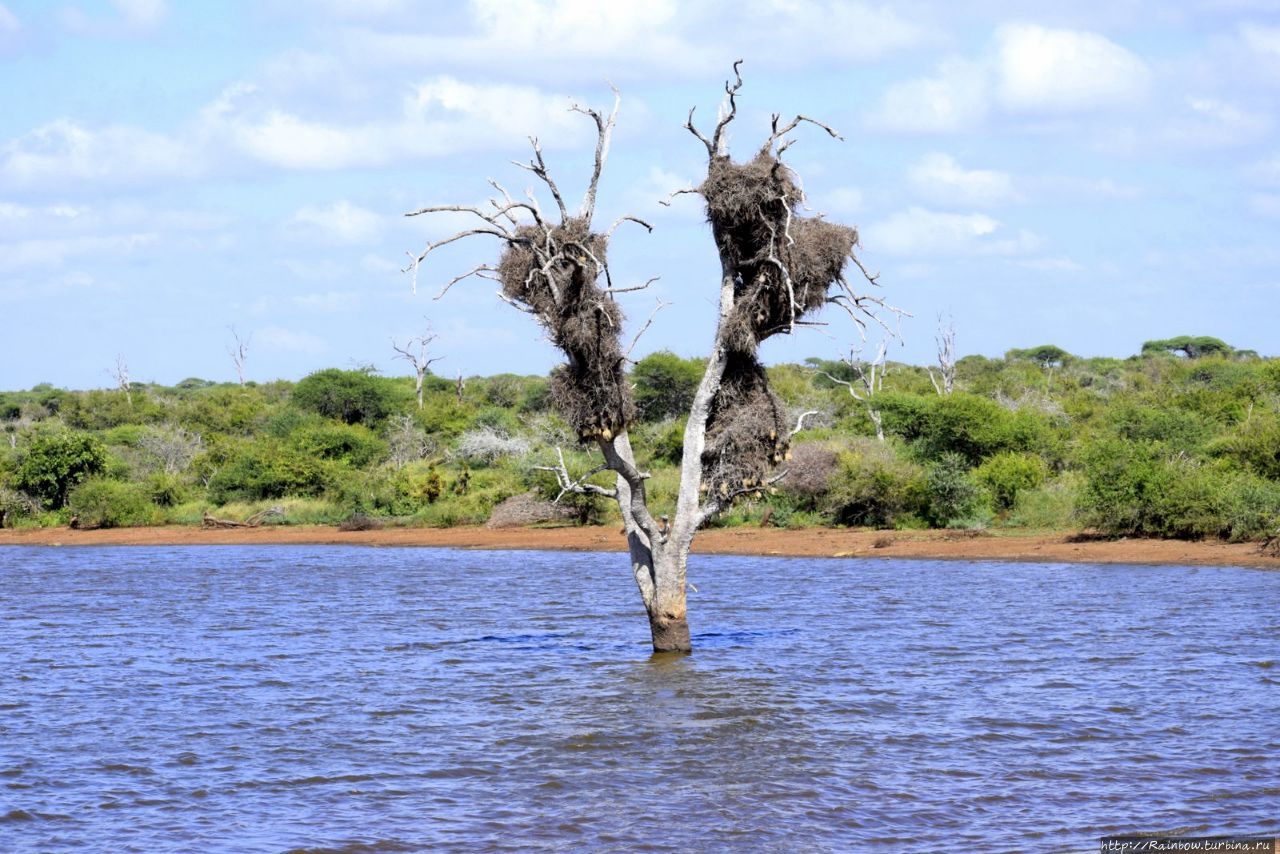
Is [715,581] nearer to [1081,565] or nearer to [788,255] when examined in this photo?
[1081,565]

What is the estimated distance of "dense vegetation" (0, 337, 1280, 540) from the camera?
31797mm

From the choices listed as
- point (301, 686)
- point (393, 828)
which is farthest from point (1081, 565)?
point (393, 828)

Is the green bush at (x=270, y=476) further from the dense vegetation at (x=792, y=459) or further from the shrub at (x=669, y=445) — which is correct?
the shrub at (x=669, y=445)

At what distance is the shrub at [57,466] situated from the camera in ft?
153

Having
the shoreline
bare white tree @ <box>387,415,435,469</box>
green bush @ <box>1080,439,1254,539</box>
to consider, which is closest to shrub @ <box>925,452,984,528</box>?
the shoreline

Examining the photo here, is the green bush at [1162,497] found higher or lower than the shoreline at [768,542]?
higher

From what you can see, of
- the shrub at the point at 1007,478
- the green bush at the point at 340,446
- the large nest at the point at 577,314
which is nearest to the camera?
the large nest at the point at 577,314

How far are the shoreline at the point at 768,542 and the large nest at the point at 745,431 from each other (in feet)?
47.3

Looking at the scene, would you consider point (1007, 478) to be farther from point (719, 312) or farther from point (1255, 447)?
point (719, 312)

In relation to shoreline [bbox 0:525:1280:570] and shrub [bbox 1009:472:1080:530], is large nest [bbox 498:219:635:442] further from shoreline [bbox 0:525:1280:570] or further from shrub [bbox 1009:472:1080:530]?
shrub [bbox 1009:472:1080:530]

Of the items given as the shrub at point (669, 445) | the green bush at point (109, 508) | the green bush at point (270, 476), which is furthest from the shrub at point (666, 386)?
the green bush at point (109, 508)

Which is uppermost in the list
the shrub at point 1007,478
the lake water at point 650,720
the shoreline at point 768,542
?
the shrub at point 1007,478

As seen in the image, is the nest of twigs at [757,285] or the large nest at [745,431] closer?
the nest of twigs at [757,285]

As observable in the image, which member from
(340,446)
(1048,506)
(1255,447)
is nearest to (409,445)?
(340,446)
